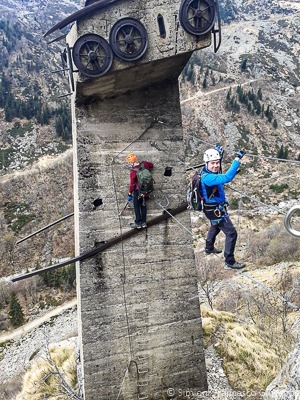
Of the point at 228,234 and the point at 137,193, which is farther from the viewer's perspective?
the point at 137,193

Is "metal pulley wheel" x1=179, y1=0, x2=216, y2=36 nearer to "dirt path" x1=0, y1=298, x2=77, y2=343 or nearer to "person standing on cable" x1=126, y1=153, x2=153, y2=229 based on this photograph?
"person standing on cable" x1=126, y1=153, x2=153, y2=229

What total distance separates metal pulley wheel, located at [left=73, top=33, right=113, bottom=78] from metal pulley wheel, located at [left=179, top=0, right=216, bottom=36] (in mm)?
1540

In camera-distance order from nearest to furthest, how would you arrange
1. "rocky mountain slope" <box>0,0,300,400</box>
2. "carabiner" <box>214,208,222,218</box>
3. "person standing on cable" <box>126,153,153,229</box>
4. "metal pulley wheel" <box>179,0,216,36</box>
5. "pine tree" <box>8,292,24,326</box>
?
"carabiner" <box>214,208,222,218</box>, "metal pulley wheel" <box>179,0,216,36</box>, "person standing on cable" <box>126,153,153,229</box>, "pine tree" <box>8,292,24,326</box>, "rocky mountain slope" <box>0,0,300,400</box>

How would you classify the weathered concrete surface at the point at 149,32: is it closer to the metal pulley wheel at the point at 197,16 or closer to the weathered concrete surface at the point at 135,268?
the metal pulley wheel at the point at 197,16

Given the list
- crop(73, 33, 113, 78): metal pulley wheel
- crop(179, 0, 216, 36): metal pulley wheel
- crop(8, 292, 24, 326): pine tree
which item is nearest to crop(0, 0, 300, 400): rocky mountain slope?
crop(8, 292, 24, 326): pine tree

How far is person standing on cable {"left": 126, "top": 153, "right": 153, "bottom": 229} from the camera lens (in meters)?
7.89

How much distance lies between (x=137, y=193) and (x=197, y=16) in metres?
3.76

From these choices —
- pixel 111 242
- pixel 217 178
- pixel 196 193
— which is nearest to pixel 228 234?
pixel 196 193

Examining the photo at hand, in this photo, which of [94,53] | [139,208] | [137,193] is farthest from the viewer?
[139,208]

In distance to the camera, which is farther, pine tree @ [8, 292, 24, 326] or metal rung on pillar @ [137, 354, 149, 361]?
pine tree @ [8, 292, 24, 326]

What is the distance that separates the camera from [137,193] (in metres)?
8.12

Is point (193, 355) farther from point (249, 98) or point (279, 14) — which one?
point (279, 14)

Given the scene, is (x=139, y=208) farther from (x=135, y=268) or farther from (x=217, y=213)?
(x=217, y=213)

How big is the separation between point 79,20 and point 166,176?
12.5ft
